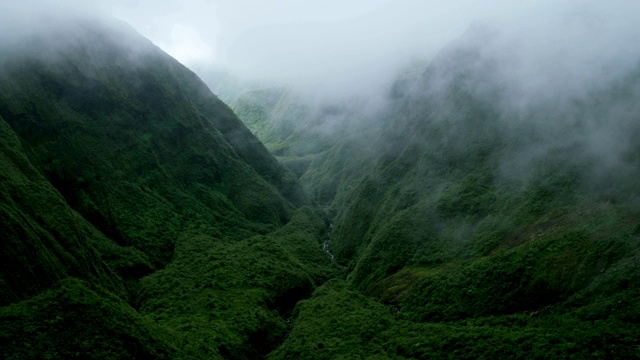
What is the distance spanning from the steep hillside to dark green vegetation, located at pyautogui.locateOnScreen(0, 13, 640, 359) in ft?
1.36

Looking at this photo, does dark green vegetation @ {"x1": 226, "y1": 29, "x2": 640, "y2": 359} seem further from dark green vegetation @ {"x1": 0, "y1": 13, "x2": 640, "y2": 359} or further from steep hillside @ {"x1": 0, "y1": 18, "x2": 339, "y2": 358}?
steep hillside @ {"x1": 0, "y1": 18, "x2": 339, "y2": 358}

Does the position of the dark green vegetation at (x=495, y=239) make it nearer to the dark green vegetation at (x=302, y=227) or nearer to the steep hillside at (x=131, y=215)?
the dark green vegetation at (x=302, y=227)

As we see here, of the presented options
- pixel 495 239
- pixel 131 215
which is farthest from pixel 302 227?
pixel 495 239

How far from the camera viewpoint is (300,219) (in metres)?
141

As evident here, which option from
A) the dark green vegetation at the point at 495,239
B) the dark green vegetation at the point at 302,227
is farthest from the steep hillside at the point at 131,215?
the dark green vegetation at the point at 495,239

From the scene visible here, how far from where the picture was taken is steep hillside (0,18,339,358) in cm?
4803

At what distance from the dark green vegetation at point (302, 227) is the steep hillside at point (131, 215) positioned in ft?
1.36

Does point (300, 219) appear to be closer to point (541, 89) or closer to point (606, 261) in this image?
point (541, 89)

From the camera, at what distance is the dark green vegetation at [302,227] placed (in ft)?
162

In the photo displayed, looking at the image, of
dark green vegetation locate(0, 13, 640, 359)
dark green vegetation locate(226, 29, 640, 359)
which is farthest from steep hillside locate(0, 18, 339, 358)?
dark green vegetation locate(226, 29, 640, 359)

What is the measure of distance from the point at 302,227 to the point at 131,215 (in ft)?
169

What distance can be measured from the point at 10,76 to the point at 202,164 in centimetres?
A: 5323

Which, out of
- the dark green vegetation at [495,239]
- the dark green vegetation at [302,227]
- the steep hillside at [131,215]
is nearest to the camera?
the steep hillside at [131,215]

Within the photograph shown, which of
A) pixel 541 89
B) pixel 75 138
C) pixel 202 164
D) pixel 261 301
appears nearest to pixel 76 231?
pixel 261 301
